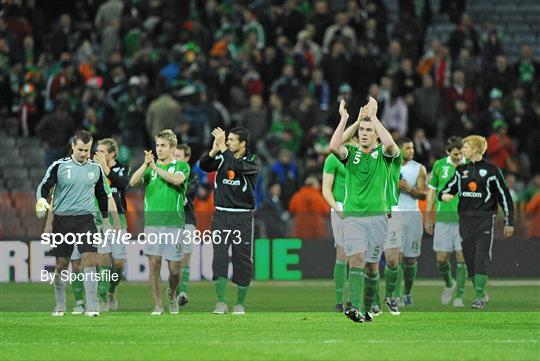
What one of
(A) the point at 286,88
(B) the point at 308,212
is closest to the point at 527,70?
(A) the point at 286,88

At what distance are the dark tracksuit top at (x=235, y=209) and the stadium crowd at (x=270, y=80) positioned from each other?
7672 mm

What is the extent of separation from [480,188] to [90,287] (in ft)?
18.2

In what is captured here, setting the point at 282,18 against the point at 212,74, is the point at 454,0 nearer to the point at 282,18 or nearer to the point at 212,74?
the point at 282,18

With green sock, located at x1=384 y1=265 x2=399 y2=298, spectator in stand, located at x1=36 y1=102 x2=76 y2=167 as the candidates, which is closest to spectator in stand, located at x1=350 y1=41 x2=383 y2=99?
spectator in stand, located at x1=36 y1=102 x2=76 y2=167

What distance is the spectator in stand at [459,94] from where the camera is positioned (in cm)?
2939

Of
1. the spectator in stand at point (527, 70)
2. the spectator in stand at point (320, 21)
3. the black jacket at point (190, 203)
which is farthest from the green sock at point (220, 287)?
the spectator in stand at point (527, 70)

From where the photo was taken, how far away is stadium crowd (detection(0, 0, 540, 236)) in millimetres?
28109

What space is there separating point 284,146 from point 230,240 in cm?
989

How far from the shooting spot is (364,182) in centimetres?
1653

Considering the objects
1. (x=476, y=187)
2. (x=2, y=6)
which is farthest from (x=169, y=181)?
(x=2, y=6)

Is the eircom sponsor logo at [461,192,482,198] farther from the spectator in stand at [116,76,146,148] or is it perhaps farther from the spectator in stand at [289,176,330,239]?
the spectator in stand at [116,76,146,148]

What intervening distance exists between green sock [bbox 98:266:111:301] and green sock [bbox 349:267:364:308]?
409 centimetres

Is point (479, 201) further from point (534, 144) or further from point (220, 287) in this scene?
point (534, 144)

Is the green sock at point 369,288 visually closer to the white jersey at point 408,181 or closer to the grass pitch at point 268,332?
the grass pitch at point 268,332
